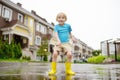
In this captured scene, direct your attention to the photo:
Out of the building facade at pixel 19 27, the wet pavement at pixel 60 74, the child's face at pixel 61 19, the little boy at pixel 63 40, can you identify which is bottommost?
the wet pavement at pixel 60 74

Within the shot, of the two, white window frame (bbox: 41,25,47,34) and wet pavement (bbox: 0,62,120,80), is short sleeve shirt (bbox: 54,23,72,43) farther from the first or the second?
white window frame (bbox: 41,25,47,34)

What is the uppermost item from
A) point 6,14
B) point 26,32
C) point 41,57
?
point 6,14

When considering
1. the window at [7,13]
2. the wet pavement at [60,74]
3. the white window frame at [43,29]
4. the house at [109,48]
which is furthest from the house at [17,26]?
the wet pavement at [60,74]

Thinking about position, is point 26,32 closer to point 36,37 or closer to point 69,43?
point 36,37

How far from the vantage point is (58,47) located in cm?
508

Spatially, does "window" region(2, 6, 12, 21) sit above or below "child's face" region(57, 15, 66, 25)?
above

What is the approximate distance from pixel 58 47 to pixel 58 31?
1.41ft

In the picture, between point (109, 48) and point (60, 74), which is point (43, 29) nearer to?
point (109, 48)

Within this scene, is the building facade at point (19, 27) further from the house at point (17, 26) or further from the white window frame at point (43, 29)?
the white window frame at point (43, 29)

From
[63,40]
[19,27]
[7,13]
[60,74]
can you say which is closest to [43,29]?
[19,27]

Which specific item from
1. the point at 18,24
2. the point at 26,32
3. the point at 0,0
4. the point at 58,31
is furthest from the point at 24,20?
the point at 58,31

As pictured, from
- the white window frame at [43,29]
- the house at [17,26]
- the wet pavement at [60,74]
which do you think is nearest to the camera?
the wet pavement at [60,74]

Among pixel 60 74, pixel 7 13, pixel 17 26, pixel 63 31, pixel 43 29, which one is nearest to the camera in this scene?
pixel 60 74

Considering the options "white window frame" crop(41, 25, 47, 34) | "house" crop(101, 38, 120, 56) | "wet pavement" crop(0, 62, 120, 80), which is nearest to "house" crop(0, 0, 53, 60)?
"white window frame" crop(41, 25, 47, 34)
